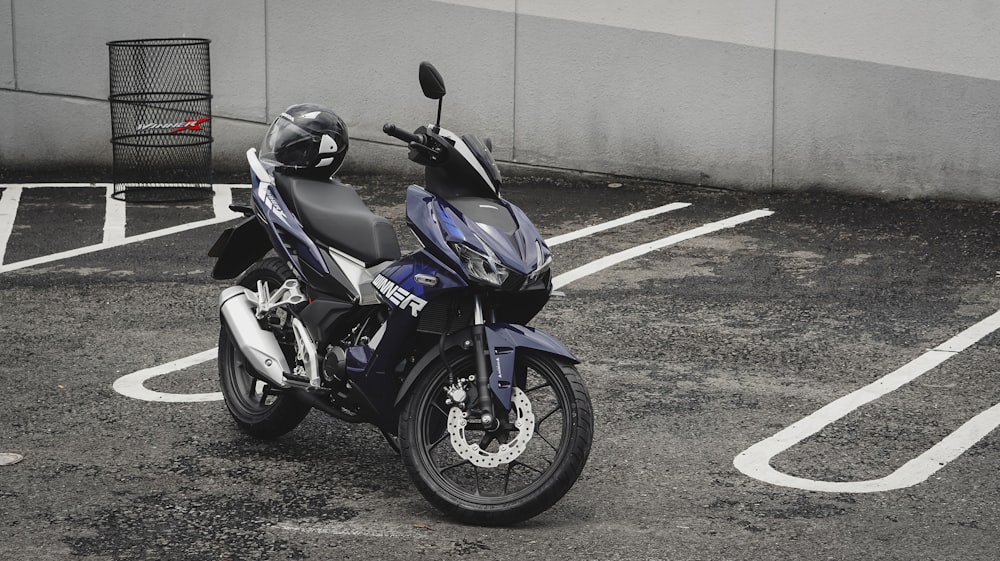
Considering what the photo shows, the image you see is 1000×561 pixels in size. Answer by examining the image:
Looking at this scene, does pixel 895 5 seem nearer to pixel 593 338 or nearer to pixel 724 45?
pixel 724 45

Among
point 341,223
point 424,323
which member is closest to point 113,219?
point 341,223

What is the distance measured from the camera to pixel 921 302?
7930mm

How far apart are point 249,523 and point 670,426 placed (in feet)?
6.29

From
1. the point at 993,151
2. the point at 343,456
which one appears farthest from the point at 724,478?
the point at 993,151

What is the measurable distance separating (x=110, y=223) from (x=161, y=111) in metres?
2.00

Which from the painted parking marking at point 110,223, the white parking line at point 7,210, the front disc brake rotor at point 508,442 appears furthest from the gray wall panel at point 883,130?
the front disc brake rotor at point 508,442

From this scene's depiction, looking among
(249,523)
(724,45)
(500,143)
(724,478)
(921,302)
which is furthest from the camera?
(500,143)

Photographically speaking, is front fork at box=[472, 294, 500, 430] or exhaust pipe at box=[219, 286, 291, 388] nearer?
front fork at box=[472, 294, 500, 430]

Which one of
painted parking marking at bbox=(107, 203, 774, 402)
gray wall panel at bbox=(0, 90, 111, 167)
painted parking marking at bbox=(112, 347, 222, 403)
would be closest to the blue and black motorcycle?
painted parking marking at bbox=(112, 347, 222, 403)

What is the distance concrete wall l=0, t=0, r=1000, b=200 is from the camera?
1052 centimetres

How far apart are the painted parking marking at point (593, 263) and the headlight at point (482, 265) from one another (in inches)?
80.0

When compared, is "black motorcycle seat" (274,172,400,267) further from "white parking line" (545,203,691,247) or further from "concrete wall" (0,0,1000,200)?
"concrete wall" (0,0,1000,200)

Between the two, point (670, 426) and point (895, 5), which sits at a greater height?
point (895, 5)

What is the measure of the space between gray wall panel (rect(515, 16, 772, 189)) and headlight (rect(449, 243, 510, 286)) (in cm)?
675
